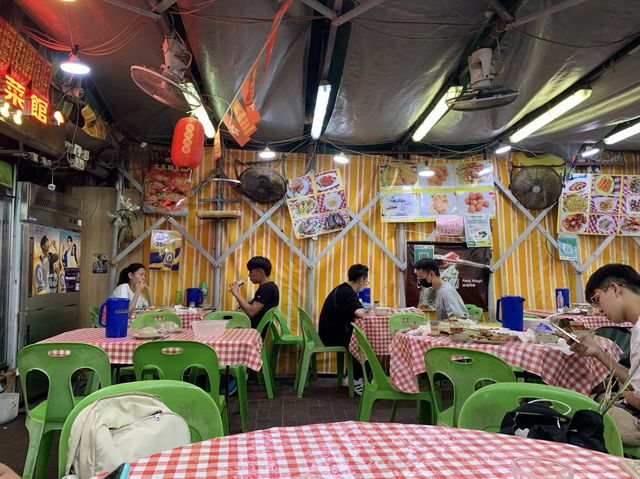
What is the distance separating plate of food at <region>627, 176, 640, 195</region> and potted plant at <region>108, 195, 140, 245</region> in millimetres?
7600

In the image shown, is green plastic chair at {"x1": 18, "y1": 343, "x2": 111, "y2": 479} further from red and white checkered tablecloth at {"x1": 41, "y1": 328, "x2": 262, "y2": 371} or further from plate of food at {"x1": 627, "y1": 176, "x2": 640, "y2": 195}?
plate of food at {"x1": 627, "y1": 176, "x2": 640, "y2": 195}

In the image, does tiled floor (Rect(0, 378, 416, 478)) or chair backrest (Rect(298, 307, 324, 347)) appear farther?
chair backrest (Rect(298, 307, 324, 347))

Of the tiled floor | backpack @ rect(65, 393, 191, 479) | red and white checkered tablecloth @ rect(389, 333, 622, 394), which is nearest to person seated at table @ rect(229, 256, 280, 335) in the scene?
the tiled floor

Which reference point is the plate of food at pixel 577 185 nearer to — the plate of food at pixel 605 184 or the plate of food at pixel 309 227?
the plate of food at pixel 605 184

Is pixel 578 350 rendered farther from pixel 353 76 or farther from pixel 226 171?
pixel 226 171

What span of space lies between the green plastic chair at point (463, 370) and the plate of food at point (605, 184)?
5808 mm

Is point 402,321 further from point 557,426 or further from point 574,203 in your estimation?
point 574,203

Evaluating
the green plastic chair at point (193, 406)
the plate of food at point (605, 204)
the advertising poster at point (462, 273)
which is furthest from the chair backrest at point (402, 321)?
the plate of food at point (605, 204)

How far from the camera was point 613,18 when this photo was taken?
3381 millimetres

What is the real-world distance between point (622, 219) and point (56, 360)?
7.78 metres

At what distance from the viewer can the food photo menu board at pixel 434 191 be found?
262 inches

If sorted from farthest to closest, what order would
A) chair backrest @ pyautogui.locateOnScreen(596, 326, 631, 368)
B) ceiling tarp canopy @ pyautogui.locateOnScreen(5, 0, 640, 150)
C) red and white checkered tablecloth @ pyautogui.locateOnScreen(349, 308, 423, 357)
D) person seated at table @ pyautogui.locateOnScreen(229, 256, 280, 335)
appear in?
person seated at table @ pyautogui.locateOnScreen(229, 256, 280, 335)
red and white checkered tablecloth @ pyautogui.locateOnScreen(349, 308, 423, 357)
chair backrest @ pyautogui.locateOnScreen(596, 326, 631, 368)
ceiling tarp canopy @ pyautogui.locateOnScreen(5, 0, 640, 150)

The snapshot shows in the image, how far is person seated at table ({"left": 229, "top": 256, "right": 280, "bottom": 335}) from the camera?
16.4ft

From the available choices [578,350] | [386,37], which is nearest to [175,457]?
[578,350]
